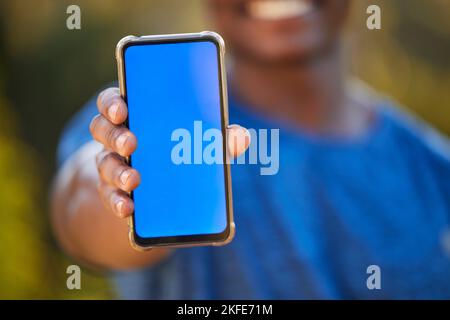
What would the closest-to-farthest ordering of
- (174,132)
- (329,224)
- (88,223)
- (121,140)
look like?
1. (121,140)
2. (174,132)
3. (88,223)
4. (329,224)

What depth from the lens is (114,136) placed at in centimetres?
83

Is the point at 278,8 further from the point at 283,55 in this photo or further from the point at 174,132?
the point at 174,132

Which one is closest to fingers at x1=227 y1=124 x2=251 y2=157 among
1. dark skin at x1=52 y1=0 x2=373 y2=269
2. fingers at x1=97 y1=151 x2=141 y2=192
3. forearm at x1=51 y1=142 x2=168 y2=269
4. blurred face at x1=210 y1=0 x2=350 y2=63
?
fingers at x1=97 y1=151 x2=141 y2=192

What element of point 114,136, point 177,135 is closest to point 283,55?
point 177,135

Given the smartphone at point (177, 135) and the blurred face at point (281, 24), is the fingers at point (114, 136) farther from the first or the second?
the blurred face at point (281, 24)

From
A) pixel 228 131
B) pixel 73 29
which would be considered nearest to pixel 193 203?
pixel 228 131

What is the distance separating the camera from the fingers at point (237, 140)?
2.76ft

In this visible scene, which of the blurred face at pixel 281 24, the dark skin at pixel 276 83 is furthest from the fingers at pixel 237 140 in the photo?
the blurred face at pixel 281 24

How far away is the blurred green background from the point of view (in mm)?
1484

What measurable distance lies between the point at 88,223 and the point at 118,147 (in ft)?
1.82

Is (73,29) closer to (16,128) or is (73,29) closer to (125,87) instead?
(16,128)
